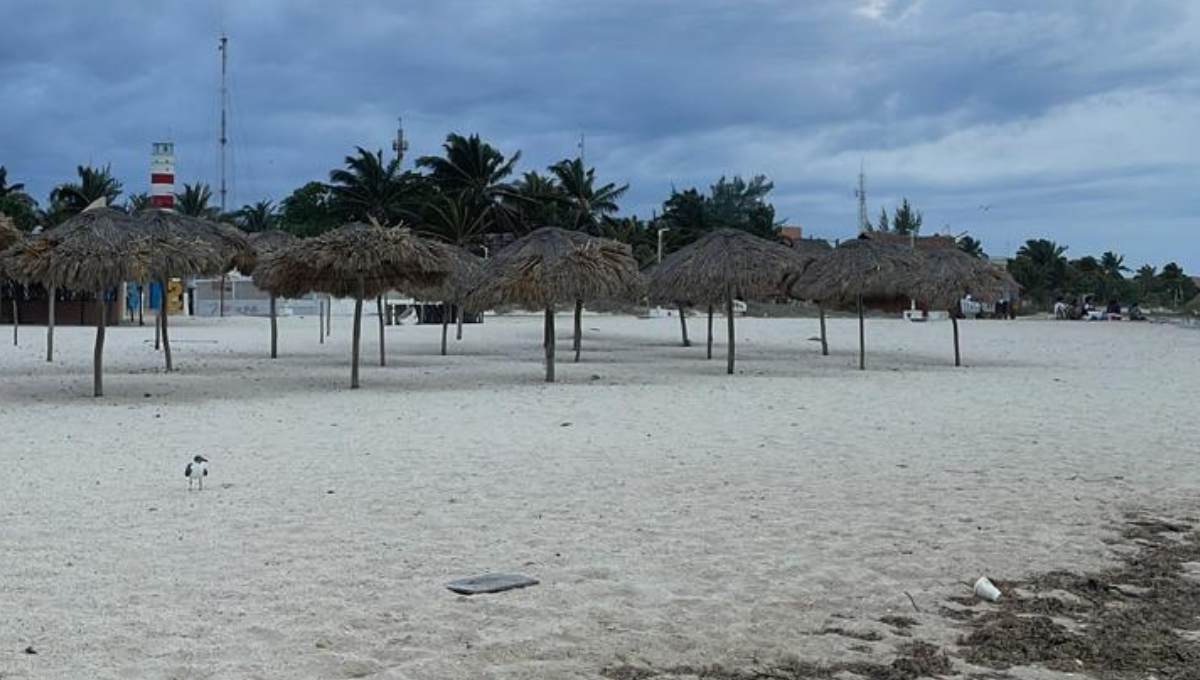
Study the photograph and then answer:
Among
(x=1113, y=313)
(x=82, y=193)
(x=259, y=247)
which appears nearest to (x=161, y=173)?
(x=82, y=193)

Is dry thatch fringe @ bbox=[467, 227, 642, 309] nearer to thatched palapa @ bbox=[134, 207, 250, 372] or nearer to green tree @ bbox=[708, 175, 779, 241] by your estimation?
thatched palapa @ bbox=[134, 207, 250, 372]

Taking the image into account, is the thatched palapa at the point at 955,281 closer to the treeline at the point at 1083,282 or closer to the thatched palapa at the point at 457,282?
the thatched palapa at the point at 457,282

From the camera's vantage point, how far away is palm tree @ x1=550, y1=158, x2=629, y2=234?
2402 inches

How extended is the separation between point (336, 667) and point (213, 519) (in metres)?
3.10

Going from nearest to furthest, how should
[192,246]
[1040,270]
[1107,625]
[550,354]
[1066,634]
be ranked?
[1066,634] → [1107,625] → [192,246] → [550,354] → [1040,270]

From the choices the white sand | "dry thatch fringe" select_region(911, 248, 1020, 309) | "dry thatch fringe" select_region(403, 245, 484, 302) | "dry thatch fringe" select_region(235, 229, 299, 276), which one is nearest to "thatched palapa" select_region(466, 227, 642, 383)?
"dry thatch fringe" select_region(403, 245, 484, 302)

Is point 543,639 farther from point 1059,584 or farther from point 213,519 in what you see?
point 213,519

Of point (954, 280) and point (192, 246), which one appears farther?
point (954, 280)

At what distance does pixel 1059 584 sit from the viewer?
5.54 meters

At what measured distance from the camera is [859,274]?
22.6m

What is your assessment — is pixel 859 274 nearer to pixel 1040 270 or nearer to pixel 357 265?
→ pixel 357 265

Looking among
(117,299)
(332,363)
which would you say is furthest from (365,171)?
(332,363)

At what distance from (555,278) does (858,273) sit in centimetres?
780

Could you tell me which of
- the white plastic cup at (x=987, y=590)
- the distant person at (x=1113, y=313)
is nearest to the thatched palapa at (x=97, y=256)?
the white plastic cup at (x=987, y=590)
